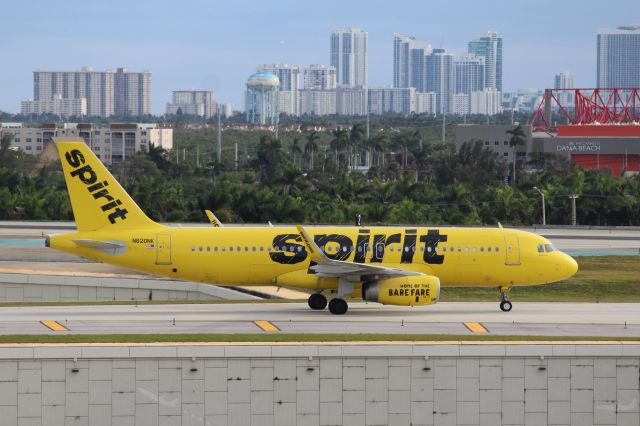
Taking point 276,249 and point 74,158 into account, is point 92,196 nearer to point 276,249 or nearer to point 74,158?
point 74,158

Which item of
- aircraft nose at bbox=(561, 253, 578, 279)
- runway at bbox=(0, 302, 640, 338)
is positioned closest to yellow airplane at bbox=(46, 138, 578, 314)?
aircraft nose at bbox=(561, 253, 578, 279)

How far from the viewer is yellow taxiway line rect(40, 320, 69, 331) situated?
4303 centimetres

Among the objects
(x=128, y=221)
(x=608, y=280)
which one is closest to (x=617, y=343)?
(x=128, y=221)

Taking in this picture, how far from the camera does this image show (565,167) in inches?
6796

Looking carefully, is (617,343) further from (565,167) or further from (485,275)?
(565,167)

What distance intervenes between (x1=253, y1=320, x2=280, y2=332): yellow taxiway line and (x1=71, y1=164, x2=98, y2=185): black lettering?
10797mm

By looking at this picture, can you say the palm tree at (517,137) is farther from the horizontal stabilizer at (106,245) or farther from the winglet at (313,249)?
the winglet at (313,249)

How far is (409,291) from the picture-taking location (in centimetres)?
4747

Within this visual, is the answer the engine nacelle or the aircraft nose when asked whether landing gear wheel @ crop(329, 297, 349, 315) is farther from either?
the aircraft nose

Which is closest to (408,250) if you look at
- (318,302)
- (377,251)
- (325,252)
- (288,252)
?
(377,251)

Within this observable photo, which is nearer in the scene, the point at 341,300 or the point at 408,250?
the point at 341,300

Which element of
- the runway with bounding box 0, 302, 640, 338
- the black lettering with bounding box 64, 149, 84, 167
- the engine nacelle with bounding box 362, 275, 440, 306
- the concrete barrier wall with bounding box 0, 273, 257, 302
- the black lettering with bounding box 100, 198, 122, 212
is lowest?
the concrete barrier wall with bounding box 0, 273, 257, 302

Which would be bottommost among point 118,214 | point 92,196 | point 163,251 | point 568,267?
point 568,267
